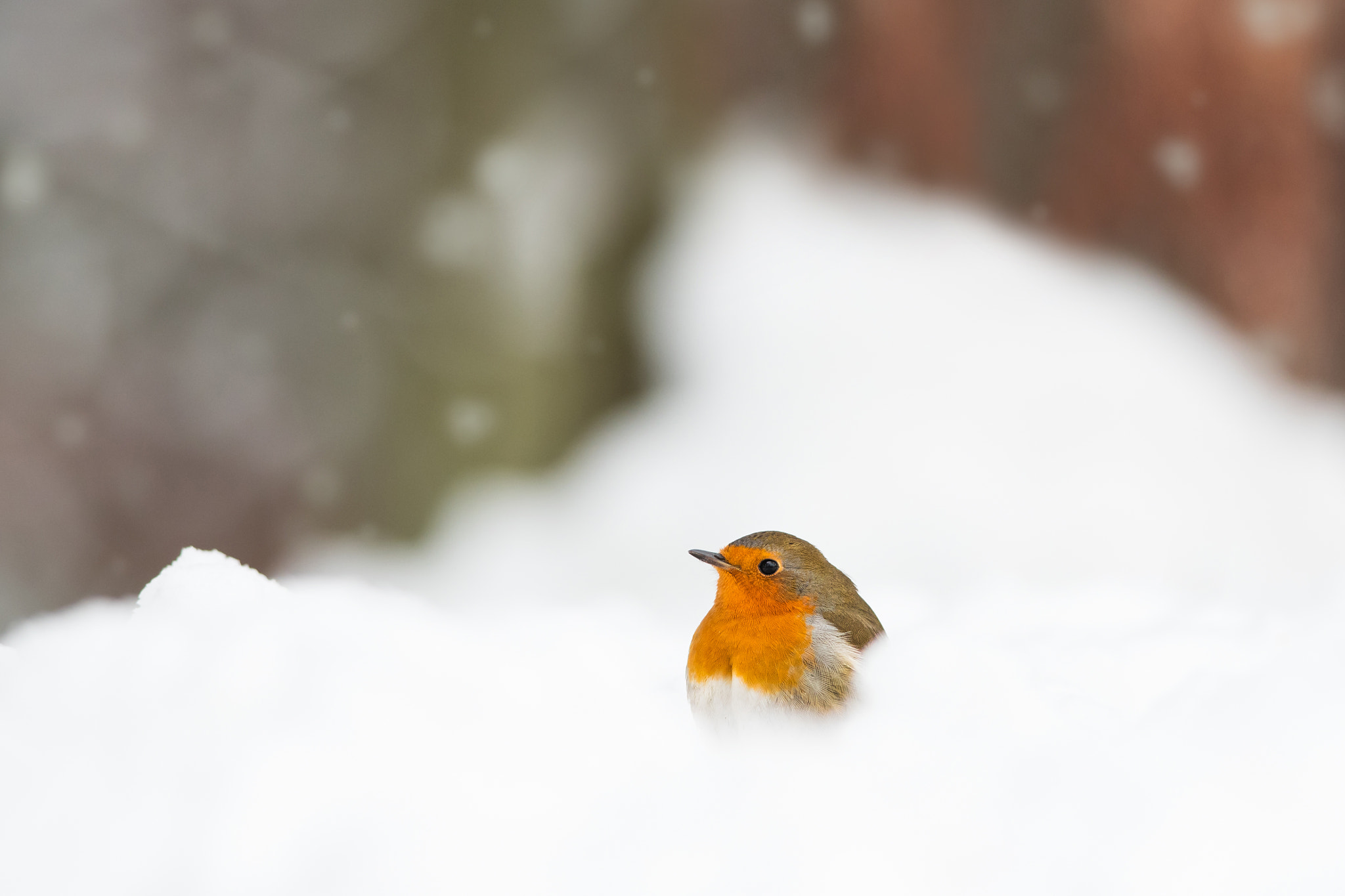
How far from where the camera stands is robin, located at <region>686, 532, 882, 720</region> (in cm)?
142

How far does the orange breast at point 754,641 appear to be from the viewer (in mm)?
1437

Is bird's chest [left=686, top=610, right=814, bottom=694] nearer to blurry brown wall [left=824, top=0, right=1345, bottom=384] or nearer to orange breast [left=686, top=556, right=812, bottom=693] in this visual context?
orange breast [left=686, top=556, right=812, bottom=693]

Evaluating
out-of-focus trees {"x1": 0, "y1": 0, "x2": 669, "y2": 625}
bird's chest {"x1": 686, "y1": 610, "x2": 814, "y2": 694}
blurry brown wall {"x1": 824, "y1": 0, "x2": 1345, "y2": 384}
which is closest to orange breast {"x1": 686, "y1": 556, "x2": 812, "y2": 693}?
bird's chest {"x1": 686, "y1": 610, "x2": 814, "y2": 694}

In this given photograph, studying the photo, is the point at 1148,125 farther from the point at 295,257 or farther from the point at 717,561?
the point at 295,257

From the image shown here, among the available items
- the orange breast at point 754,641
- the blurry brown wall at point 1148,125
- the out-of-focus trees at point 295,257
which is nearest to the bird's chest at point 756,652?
the orange breast at point 754,641

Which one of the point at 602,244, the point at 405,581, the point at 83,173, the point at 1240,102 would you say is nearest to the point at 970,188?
the point at 1240,102

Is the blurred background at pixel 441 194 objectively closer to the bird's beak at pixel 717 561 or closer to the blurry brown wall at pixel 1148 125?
the blurry brown wall at pixel 1148 125

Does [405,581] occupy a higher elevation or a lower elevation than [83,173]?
lower

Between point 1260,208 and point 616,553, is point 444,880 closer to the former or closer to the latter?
point 616,553

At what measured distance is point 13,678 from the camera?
1106 millimetres

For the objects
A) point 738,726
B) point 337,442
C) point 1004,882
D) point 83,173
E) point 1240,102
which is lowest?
point 1004,882

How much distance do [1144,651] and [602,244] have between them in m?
3.02

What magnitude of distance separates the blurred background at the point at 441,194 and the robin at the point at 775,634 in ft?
8.67

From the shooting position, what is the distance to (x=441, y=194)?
4043 mm
